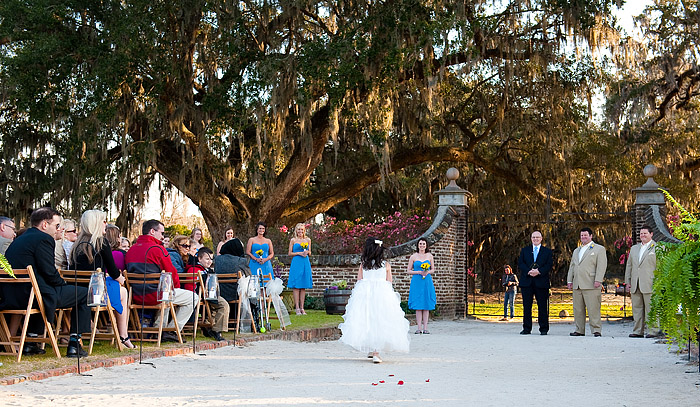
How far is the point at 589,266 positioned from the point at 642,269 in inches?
28.2

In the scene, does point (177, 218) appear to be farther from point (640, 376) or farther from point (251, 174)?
point (640, 376)

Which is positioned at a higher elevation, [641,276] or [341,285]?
[641,276]

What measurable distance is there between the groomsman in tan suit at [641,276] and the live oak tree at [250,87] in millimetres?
5693

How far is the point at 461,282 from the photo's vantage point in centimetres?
1588

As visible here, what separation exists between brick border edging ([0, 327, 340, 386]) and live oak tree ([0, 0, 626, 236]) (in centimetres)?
574

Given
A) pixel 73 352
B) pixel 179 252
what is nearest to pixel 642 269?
pixel 179 252

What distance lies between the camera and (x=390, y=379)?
6.59 metres

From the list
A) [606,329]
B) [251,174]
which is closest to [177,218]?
[251,174]

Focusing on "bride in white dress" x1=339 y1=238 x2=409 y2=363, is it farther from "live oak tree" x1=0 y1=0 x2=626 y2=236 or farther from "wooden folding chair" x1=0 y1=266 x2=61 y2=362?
"live oak tree" x1=0 y1=0 x2=626 y2=236

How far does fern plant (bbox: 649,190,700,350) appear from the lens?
574 centimetres

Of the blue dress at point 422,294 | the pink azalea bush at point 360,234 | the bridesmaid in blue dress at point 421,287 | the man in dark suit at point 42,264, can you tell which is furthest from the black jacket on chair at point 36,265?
the pink azalea bush at point 360,234

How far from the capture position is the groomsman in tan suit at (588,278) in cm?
1160

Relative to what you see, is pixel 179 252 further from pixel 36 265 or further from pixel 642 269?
pixel 642 269

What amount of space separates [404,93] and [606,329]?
710cm
